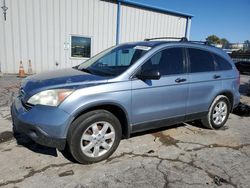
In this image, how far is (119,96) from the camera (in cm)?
351

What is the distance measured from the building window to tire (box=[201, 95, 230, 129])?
899cm

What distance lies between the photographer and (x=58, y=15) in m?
11.6

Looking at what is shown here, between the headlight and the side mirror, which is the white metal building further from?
the side mirror

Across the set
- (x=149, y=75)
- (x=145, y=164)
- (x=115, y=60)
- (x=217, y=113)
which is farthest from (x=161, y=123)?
(x=217, y=113)

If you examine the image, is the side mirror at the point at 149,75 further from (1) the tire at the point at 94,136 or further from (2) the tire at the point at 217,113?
(2) the tire at the point at 217,113

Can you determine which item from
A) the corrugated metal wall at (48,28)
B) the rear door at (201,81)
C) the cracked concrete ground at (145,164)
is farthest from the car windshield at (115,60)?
the corrugated metal wall at (48,28)

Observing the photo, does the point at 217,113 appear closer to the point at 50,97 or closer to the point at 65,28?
the point at 50,97

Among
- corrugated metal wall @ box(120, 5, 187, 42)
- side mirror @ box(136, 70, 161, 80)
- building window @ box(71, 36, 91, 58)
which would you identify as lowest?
side mirror @ box(136, 70, 161, 80)

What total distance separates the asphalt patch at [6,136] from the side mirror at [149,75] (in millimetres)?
2618

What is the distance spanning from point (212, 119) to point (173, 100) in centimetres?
144

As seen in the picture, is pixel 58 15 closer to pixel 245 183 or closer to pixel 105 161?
pixel 105 161

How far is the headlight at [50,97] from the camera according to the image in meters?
3.13

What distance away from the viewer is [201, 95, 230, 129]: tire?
5047 millimetres

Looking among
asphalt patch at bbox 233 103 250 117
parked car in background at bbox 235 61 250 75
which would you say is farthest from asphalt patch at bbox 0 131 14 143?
parked car in background at bbox 235 61 250 75
